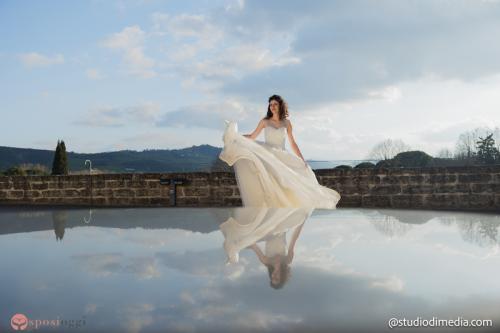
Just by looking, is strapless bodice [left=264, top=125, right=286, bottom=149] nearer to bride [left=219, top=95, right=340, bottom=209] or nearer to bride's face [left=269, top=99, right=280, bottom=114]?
bride [left=219, top=95, right=340, bottom=209]

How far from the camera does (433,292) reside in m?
2.38

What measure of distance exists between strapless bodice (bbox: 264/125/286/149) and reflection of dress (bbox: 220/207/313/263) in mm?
1026

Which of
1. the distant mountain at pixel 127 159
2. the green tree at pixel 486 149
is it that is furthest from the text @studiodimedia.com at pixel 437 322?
the distant mountain at pixel 127 159

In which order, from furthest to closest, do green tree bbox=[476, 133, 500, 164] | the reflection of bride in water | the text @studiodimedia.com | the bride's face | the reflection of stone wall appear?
green tree bbox=[476, 133, 500, 164] < the reflection of stone wall < the bride's face < the reflection of bride in water < the text @studiodimedia.com

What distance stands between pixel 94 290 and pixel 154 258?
90 centimetres

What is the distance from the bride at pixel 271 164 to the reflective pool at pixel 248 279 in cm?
168

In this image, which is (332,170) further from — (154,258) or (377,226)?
(154,258)

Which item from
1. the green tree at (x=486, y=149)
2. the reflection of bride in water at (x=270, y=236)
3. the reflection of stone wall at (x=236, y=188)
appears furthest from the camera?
the green tree at (x=486, y=149)

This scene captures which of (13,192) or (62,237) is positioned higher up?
(13,192)

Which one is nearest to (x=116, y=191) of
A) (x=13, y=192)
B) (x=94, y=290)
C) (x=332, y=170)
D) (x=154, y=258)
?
(x=13, y=192)

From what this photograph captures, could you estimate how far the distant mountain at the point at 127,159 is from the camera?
6938 cm

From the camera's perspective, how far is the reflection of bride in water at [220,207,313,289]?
9.61ft

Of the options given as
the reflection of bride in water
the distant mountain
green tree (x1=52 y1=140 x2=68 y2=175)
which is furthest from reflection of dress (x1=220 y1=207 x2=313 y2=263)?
the distant mountain

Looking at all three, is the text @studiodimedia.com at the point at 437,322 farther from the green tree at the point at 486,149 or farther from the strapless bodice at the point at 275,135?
the green tree at the point at 486,149
